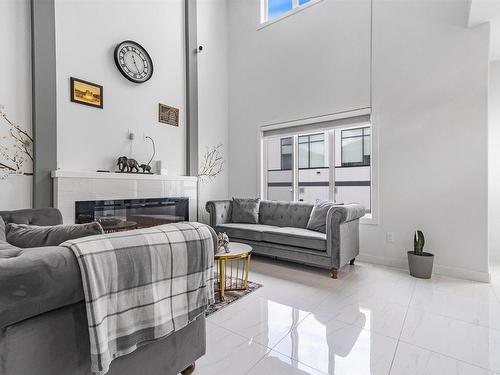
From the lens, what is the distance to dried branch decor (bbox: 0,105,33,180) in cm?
261

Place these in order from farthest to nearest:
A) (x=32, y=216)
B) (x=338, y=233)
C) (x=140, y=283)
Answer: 1. (x=338, y=233)
2. (x=32, y=216)
3. (x=140, y=283)

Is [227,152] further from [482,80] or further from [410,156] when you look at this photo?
[482,80]

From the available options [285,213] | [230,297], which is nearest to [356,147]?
[285,213]

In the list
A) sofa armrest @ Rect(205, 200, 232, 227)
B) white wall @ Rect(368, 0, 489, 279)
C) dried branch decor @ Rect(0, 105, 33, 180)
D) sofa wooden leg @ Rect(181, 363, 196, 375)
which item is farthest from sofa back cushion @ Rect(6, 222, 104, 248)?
white wall @ Rect(368, 0, 489, 279)

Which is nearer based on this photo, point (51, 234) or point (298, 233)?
point (51, 234)

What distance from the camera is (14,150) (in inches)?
105

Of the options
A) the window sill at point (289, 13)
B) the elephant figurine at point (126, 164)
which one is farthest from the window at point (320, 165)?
the elephant figurine at point (126, 164)

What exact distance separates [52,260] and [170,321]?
0.54 metres

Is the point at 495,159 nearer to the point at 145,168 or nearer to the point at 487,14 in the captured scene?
the point at 487,14

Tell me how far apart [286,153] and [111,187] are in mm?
2658

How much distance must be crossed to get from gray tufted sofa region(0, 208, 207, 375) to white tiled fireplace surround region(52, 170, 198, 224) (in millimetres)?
2192

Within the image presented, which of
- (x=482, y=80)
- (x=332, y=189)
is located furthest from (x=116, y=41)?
(x=482, y=80)

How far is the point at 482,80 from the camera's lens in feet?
8.98

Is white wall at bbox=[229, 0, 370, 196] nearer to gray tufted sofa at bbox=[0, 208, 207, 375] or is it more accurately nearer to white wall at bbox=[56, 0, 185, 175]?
white wall at bbox=[56, 0, 185, 175]
